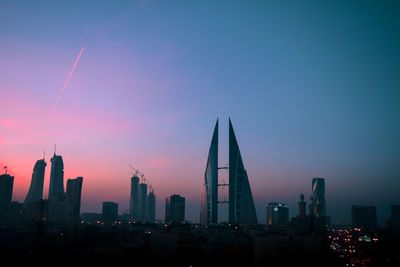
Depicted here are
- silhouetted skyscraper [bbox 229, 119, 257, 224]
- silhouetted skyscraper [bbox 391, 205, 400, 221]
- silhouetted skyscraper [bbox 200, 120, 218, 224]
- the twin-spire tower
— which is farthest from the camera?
silhouetted skyscraper [bbox 391, 205, 400, 221]

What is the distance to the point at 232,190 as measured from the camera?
140 metres

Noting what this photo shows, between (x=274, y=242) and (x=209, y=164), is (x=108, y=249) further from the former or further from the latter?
(x=209, y=164)

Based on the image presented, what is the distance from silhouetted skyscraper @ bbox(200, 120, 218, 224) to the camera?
142 metres

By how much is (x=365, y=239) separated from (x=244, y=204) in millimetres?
43773

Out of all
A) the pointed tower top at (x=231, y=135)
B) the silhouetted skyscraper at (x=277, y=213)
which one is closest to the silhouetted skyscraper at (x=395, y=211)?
the silhouetted skyscraper at (x=277, y=213)

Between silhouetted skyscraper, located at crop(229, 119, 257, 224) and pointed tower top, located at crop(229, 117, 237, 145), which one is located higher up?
pointed tower top, located at crop(229, 117, 237, 145)

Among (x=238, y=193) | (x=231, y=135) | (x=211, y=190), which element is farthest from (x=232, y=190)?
(x=231, y=135)

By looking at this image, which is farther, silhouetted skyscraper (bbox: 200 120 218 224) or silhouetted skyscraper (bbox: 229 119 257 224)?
silhouetted skyscraper (bbox: 200 120 218 224)

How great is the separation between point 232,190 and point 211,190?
8449 millimetres

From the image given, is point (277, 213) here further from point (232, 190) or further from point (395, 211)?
point (395, 211)

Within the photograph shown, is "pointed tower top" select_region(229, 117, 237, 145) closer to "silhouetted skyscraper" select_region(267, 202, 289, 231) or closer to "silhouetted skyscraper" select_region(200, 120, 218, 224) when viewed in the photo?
"silhouetted skyscraper" select_region(200, 120, 218, 224)

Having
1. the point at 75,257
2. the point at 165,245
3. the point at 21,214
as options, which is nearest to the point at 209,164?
the point at 165,245

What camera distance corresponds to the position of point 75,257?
4831 centimetres

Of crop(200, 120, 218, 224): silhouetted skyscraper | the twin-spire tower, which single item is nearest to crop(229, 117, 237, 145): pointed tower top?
the twin-spire tower
